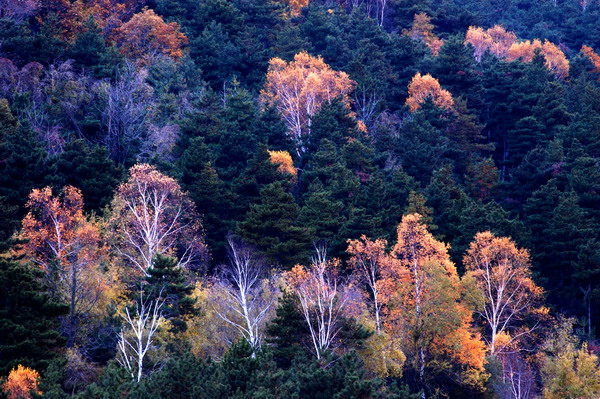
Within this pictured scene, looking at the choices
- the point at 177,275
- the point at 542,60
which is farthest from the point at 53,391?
the point at 542,60

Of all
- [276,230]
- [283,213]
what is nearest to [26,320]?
[276,230]

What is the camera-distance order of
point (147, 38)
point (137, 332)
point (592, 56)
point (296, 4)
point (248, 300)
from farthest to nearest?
point (296, 4), point (592, 56), point (147, 38), point (248, 300), point (137, 332)

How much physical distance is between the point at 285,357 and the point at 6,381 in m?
11.2

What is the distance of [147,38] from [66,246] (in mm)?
36751

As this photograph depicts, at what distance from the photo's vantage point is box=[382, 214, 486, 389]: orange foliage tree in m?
37.8

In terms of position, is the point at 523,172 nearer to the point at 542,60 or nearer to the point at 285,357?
the point at 542,60

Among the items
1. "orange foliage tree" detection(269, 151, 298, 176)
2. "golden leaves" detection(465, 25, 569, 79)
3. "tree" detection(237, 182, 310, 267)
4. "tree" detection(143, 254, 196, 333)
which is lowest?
"tree" detection(143, 254, 196, 333)

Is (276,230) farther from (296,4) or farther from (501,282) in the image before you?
(296,4)

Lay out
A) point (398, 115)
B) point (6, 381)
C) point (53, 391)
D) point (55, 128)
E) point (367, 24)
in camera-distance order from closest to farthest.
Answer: point (53, 391)
point (6, 381)
point (55, 128)
point (398, 115)
point (367, 24)

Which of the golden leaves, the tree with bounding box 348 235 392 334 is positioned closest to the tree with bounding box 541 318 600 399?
the tree with bounding box 348 235 392 334

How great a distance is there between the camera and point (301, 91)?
6344 cm

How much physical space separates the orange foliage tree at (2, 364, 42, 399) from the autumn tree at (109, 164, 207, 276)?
33.3 ft

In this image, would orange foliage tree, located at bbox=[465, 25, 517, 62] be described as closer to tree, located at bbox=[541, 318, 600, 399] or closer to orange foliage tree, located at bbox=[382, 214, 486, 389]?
orange foliage tree, located at bbox=[382, 214, 486, 389]

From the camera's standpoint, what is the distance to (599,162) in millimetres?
55312
